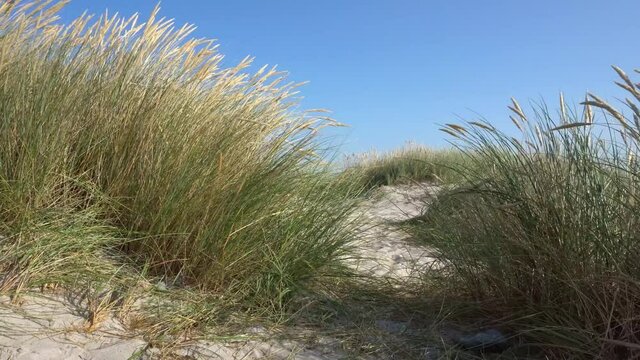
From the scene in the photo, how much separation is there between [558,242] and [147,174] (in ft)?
6.32

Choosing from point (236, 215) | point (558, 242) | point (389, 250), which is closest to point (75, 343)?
point (236, 215)

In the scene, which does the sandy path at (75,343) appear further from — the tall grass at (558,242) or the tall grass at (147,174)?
the tall grass at (558,242)

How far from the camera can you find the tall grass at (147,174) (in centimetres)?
238

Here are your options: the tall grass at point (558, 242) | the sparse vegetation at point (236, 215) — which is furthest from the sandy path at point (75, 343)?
the tall grass at point (558, 242)

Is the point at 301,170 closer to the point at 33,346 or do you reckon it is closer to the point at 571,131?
the point at 571,131

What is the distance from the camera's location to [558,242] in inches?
87.8

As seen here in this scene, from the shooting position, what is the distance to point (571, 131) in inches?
93.7

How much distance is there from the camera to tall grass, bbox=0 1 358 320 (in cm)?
238

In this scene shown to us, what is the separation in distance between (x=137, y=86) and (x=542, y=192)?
2.19 meters

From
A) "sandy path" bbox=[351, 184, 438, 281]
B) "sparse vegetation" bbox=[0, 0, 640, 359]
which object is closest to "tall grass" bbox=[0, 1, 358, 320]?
"sparse vegetation" bbox=[0, 0, 640, 359]

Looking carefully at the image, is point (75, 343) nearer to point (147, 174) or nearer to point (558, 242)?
point (147, 174)

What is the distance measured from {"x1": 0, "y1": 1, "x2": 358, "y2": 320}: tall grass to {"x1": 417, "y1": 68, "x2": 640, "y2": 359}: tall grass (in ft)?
2.73

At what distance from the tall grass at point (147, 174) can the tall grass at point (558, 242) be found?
0.83 meters

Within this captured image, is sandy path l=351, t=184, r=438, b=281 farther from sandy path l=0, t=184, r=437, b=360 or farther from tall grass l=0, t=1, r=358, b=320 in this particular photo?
sandy path l=0, t=184, r=437, b=360
